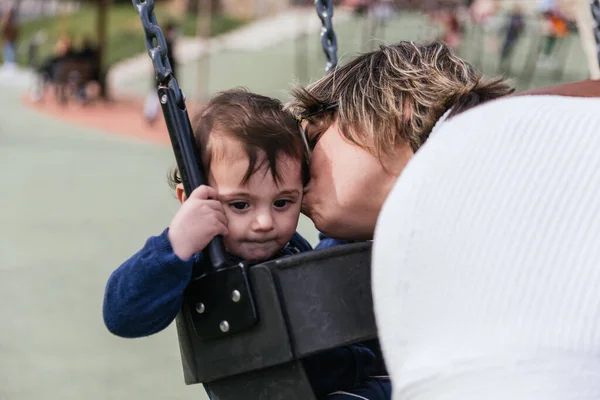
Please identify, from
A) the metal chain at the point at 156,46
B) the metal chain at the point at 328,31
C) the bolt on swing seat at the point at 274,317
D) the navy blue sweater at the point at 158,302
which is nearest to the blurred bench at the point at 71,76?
the metal chain at the point at 328,31

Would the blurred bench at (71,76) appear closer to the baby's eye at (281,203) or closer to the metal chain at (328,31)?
the metal chain at (328,31)

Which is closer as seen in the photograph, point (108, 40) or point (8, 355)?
point (8, 355)

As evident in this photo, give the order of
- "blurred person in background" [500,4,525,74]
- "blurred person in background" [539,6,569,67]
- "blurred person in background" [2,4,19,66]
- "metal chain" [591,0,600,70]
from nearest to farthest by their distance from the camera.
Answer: "metal chain" [591,0,600,70] < "blurred person in background" [539,6,569,67] < "blurred person in background" [500,4,525,74] < "blurred person in background" [2,4,19,66]

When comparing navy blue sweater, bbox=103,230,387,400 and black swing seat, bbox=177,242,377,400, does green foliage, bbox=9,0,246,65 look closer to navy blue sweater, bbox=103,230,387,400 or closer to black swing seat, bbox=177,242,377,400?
navy blue sweater, bbox=103,230,387,400

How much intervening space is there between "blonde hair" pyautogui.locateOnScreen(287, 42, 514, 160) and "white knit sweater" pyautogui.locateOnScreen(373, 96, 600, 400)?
0.44 m

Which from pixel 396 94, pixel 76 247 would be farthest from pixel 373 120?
pixel 76 247

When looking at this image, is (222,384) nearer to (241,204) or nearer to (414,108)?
(241,204)

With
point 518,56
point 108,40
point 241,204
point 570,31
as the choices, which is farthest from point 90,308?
point 108,40

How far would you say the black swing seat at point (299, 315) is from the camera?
132 centimetres

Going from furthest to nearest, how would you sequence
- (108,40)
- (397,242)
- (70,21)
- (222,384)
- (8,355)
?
(70,21) < (108,40) < (8,355) < (222,384) < (397,242)

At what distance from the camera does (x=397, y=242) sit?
3.36ft

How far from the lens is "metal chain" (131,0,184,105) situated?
1.58 metres

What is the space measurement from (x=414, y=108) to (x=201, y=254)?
1.41ft

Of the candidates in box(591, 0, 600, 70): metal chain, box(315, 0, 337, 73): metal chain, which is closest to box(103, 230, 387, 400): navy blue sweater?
box(315, 0, 337, 73): metal chain
